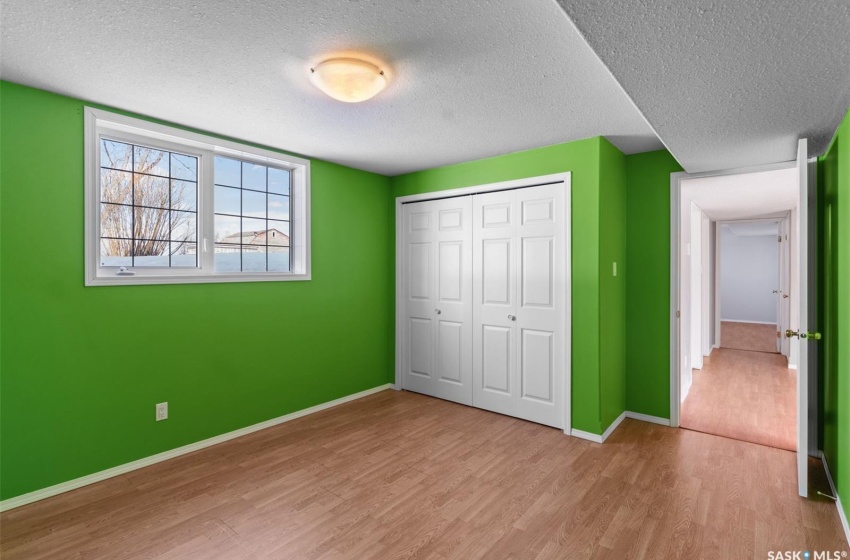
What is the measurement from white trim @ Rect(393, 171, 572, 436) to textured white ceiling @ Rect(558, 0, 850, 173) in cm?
103

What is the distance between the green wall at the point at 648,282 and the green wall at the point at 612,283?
6cm

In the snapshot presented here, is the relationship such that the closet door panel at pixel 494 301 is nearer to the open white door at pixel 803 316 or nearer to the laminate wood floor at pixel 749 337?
the open white door at pixel 803 316

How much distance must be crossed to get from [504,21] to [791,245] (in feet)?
20.5

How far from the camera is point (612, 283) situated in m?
3.51

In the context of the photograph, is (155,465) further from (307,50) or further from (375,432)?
(307,50)

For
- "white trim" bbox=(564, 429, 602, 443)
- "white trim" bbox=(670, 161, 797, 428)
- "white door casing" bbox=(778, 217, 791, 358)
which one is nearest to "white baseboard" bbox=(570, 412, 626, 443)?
"white trim" bbox=(564, 429, 602, 443)

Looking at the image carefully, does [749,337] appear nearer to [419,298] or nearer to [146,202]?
[419,298]

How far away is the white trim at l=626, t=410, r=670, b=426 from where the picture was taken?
141 inches

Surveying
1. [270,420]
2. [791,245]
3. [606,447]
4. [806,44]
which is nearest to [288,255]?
[270,420]

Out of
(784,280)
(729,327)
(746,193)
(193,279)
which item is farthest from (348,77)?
(729,327)

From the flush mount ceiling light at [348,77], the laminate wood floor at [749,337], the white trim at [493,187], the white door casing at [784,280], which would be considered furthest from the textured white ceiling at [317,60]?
the laminate wood floor at [749,337]

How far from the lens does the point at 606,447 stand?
315 cm

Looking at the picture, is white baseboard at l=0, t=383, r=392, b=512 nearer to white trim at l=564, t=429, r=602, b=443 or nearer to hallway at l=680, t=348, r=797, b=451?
white trim at l=564, t=429, r=602, b=443

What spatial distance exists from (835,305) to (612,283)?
1.34 meters
